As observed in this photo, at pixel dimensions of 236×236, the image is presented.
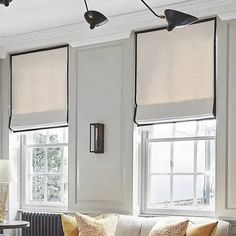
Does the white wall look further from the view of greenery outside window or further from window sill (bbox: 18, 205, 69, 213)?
the view of greenery outside window

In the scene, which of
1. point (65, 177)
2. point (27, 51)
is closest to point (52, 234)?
point (65, 177)

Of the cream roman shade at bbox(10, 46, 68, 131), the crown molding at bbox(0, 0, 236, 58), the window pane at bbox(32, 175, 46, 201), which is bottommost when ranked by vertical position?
the window pane at bbox(32, 175, 46, 201)

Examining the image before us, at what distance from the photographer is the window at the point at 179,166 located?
17.5 feet

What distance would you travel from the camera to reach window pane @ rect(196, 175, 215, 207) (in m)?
5.27

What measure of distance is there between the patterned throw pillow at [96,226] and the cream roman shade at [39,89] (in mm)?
1443

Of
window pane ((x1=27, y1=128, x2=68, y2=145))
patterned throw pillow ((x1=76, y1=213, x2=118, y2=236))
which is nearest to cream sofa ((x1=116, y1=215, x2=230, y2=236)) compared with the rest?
patterned throw pillow ((x1=76, y1=213, x2=118, y2=236))

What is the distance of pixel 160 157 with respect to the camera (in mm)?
5695

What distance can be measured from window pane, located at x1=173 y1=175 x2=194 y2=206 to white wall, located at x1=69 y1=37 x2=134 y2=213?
0.49 metres

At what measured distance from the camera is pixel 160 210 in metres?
5.55

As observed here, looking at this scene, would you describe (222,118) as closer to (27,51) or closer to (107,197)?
(107,197)

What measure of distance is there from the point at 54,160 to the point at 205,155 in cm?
205

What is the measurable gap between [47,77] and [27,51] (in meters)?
0.50

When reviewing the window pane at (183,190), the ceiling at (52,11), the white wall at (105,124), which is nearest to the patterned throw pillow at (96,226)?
the white wall at (105,124)

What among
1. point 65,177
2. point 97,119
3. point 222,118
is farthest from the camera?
point 65,177
